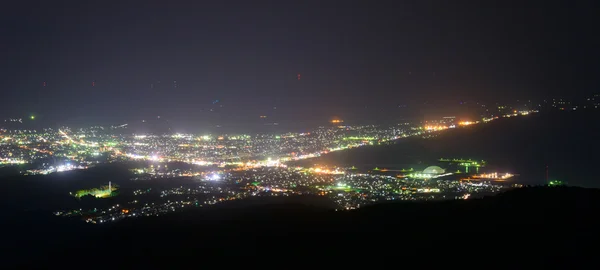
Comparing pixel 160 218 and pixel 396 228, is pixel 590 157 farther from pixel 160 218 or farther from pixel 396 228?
pixel 160 218

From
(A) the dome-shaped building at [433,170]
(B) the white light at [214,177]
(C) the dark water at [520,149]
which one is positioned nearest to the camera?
(B) the white light at [214,177]

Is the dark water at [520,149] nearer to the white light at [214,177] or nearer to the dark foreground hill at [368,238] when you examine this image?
the white light at [214,177]

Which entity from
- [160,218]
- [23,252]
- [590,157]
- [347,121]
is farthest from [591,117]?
[23,252]

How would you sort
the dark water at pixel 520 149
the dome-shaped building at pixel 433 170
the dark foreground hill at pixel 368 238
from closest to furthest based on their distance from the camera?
the dark foreground hill at pixel 368 238 < the dark water at pixel 520 149 < the dome-shaped building at pixel 433 170

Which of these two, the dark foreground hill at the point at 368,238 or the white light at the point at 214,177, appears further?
the white light at the point at 214,177

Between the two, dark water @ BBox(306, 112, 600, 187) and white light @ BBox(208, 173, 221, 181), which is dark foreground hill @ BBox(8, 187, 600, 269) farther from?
dark water @ BBox(306, 112, 600, 187)

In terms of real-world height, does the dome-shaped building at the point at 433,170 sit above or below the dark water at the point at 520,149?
below

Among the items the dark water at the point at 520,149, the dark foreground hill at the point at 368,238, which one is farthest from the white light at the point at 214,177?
the dark foreground hill at the point at 368,238

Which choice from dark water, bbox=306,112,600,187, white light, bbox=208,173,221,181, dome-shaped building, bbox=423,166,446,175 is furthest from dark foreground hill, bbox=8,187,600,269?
dark water, bbox=306,112,600,187
